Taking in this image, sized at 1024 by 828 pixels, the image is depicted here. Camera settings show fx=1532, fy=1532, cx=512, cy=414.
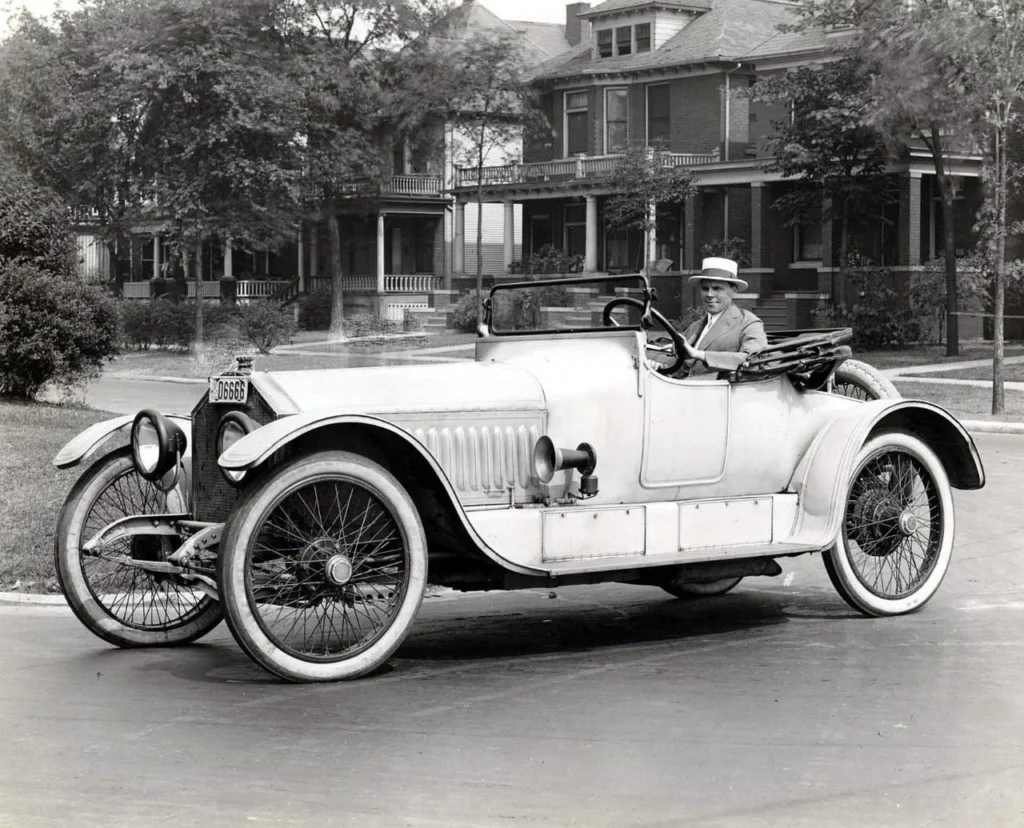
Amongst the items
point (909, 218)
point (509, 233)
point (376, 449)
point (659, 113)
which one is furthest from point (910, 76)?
point (509, 233)

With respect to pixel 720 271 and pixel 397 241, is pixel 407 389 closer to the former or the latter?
pixel 720 271

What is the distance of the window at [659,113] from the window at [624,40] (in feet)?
8.37

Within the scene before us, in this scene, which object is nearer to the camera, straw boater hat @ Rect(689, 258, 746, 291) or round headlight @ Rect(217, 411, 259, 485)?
round headlight @ Rect(217, 411, 259, 485)

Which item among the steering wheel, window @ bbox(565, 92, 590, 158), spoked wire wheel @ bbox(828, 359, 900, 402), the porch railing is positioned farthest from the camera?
the porch railing

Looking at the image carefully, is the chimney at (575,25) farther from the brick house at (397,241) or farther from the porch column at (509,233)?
the porch column at (509,233)

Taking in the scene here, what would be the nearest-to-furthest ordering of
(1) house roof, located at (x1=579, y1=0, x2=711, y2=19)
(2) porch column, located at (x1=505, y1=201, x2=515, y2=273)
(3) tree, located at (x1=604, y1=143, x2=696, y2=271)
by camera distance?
(3) tree, located at (x1=604, y1=143, x2=696, y2=271) → (1) house roof, located at (x1=579, y1=0, x2=711, y2=19) → (2) porch column, located at (x1=505, y1=201, x2=515, y2=273)

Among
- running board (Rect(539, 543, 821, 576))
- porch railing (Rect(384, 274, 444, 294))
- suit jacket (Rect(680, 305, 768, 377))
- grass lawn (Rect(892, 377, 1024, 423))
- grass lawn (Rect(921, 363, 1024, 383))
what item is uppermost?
porch railing (Rect(384, 274, 444, 294))

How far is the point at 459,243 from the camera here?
56750 millimetres

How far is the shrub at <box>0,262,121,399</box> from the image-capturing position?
19.5 meters

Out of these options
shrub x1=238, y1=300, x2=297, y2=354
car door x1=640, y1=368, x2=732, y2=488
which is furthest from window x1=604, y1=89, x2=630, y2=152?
car door x1=640, y1=368, x2=732, y2=488

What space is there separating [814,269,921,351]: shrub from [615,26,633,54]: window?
51.1 ft

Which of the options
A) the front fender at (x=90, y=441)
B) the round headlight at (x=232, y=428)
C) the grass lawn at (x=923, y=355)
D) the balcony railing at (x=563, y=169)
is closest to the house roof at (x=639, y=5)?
the balcony railing at (x=563, y=169)

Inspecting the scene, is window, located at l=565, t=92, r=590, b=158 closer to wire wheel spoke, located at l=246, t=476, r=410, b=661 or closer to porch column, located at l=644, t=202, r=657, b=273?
porch column, located at l=644, t=202, r=657, b=273

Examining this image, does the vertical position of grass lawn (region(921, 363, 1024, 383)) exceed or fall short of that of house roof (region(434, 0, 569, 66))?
it falls short
